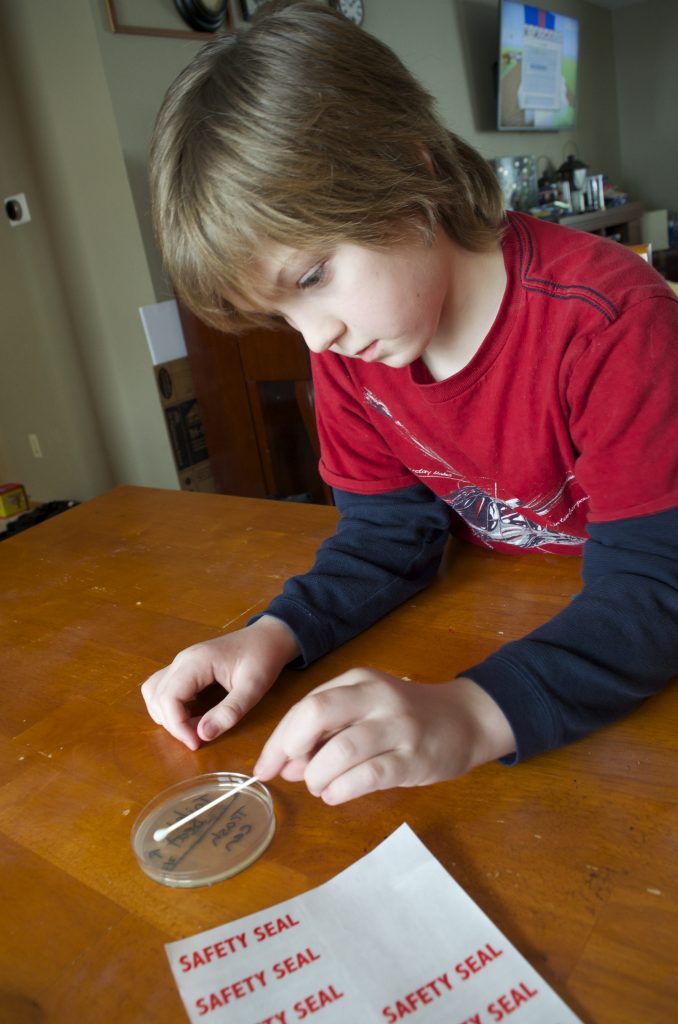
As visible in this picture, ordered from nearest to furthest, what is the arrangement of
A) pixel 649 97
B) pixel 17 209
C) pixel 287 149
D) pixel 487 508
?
pixel 287 149, pixel 487 508, pixel 17 209, pixel 649 97

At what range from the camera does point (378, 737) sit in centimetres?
46

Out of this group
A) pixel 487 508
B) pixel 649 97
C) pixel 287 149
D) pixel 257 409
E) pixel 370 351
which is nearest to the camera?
pixel 287 149

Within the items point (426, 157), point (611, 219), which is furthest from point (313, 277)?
point (611, 219)

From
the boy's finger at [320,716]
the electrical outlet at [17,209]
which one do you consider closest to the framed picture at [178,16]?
the electrical outlet at [17,209]

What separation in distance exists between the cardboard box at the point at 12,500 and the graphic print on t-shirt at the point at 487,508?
9.19 feet

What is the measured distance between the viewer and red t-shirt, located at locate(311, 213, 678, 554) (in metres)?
0.59

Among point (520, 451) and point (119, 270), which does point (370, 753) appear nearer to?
point (520, 451)

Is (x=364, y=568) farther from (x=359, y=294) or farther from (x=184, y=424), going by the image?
(x=184, y=424)

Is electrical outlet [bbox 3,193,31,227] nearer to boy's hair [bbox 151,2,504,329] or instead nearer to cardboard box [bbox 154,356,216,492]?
cardboard box [bbox 154,356,216,492]

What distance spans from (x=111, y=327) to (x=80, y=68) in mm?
778

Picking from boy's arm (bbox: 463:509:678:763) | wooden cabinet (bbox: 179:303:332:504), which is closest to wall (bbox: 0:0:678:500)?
wooden cabinet (bbox: 179:303:332:504)

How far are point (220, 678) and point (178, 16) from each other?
2472mm

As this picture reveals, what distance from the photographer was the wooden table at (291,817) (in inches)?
14.9

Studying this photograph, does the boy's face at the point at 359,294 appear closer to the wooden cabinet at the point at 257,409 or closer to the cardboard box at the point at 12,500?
the wooden cabinet at the point at 257,409
